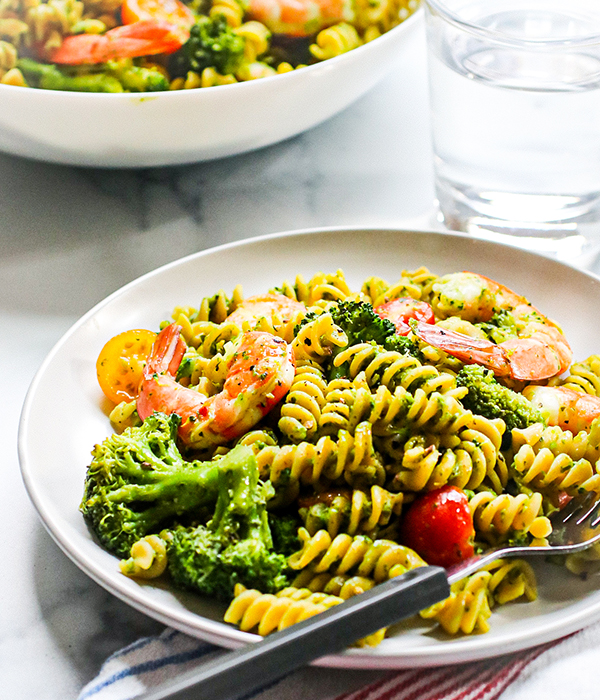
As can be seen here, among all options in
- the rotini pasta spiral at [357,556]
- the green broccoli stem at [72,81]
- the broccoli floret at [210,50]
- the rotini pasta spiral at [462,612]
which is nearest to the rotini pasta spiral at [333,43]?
the broccoli floret at [210,50]

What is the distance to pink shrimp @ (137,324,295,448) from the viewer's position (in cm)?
169

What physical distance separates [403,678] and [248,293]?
117cm

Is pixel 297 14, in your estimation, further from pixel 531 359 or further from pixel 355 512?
pixel 355 512

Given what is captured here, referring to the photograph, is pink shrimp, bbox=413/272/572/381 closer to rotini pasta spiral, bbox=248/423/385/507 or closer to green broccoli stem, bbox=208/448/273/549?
rotini pasta spiral, bbox=248/423/385/507

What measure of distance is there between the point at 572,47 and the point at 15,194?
1893 millimetres

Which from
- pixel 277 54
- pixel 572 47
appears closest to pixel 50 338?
pixel 277 54

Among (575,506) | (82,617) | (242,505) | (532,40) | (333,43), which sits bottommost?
(82,617)

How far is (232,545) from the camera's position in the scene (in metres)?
1.50

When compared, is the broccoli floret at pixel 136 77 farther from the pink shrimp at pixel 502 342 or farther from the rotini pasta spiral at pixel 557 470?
the rotini pasta spiral at pixel 557 470

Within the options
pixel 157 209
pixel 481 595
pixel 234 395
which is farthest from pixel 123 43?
pixel 481 595

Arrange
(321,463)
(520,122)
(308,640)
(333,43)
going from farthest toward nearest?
(333,43) < (520,122) < (321,463) < (308,640)

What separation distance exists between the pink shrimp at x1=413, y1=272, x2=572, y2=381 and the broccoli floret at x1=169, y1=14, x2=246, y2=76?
1.18 metres

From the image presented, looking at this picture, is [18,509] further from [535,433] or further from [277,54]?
[277,54]

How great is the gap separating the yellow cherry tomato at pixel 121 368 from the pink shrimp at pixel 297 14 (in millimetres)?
1536
